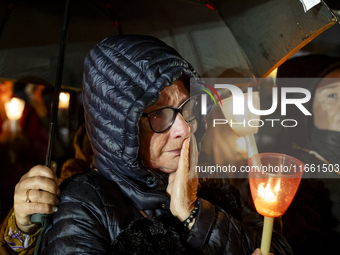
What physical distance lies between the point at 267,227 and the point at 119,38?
3.71 feet

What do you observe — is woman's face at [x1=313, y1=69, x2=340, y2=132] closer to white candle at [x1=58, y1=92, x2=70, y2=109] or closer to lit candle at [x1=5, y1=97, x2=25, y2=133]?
white candle at [x1=58, y1=92, x2=70, y2=109]

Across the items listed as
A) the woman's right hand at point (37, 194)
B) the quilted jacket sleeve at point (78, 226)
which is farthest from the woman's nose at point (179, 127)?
the woman's right hand at point (37, 194)

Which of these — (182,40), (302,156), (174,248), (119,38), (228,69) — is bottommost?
(174,248)

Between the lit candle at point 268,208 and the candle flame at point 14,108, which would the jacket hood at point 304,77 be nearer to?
the lit candle at point 268,208

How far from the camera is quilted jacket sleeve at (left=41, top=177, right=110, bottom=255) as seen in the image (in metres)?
1.05

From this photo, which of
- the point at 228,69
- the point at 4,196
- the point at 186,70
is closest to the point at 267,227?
the point at 186,70

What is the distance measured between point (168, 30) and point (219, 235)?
59.4 inches

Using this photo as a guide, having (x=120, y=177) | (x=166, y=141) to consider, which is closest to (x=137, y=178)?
(x=120, y=177)

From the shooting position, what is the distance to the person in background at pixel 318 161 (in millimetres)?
2434

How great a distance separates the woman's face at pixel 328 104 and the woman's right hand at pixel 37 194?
2.76 metres

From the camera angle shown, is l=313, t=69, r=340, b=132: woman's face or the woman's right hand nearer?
the woman's right hand

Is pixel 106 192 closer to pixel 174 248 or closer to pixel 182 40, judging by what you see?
pixel 174 248

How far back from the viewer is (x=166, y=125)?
4.48 ft

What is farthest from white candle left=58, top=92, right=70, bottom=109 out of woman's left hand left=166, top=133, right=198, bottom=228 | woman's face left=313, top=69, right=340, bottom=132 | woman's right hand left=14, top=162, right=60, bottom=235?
woman's face left=313, top=69, right=340, bottom=132
